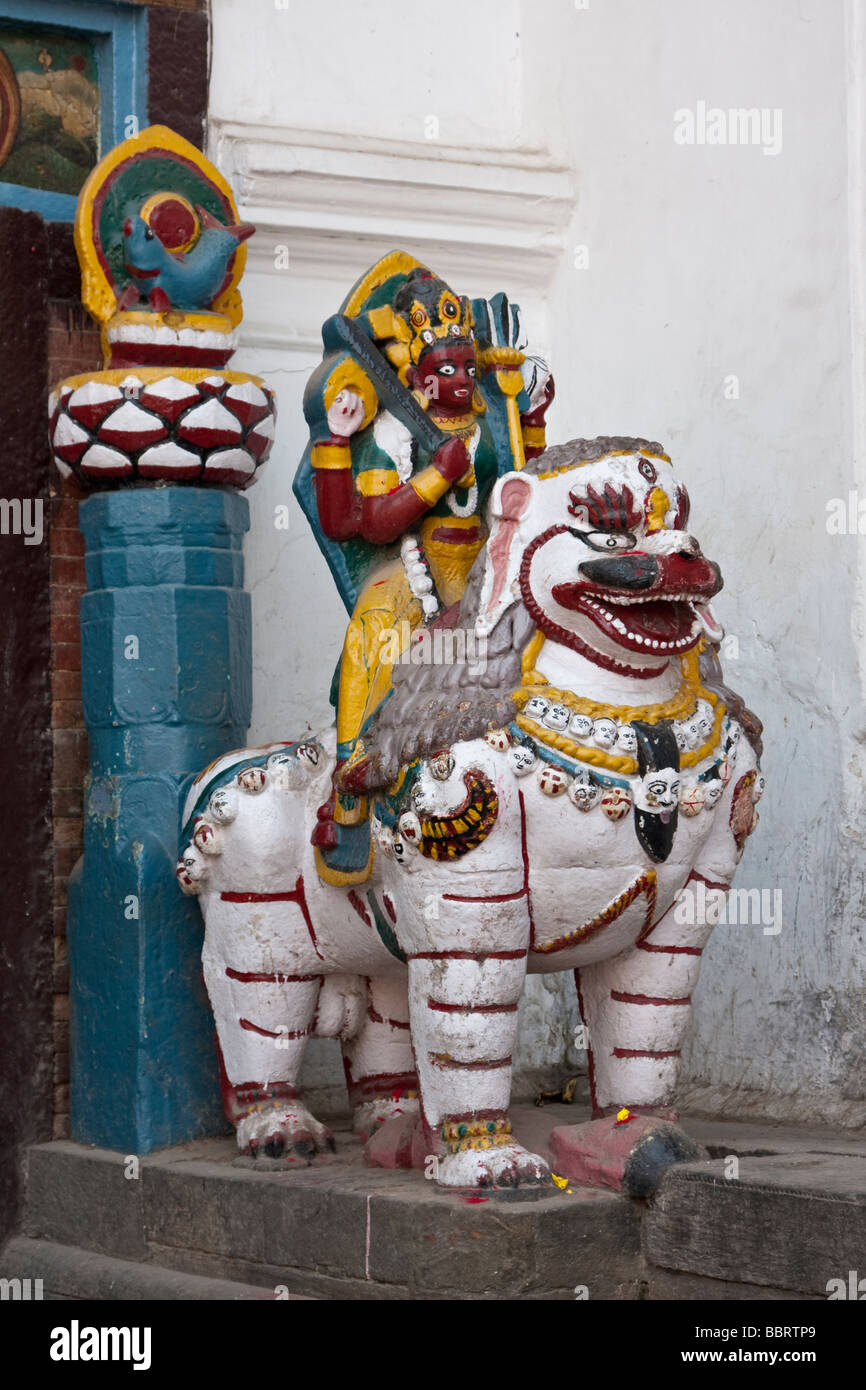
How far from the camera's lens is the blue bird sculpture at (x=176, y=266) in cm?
481

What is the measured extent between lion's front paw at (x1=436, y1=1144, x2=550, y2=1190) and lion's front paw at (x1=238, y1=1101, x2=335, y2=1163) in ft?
1.86

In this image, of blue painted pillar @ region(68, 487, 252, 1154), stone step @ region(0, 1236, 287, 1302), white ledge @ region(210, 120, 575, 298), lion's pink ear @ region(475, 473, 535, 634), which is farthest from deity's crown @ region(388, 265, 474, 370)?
stone step @ region(0, 1236, 287, 1302)

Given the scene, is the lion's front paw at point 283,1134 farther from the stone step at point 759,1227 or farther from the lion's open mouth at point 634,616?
the lion's open mouth at point 634,616

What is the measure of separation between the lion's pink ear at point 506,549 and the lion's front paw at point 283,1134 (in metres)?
1.16

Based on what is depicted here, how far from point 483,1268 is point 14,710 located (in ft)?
5.98

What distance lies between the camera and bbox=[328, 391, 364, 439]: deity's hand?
4.28 meters

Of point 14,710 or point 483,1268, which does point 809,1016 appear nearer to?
point 483,1268

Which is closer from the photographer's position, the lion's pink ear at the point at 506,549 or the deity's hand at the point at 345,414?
the lion's pink ear at the point at 506,549

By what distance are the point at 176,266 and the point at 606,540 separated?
1.42 meters

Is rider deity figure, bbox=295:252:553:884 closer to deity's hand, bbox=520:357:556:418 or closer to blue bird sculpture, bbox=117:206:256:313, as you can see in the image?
deity's hand, bbox=520:357:556:418

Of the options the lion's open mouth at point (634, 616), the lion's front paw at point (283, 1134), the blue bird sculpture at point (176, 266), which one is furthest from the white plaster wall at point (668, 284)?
the lion's open mouth at point (634, 616)

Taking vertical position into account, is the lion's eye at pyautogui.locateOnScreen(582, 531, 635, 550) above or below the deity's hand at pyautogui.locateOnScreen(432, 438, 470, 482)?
below

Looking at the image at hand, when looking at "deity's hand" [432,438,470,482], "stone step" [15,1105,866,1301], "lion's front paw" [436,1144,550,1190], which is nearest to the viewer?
"stone step" [15,1105,866,1301]
